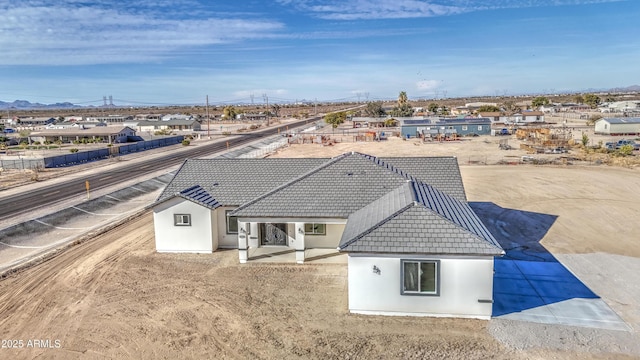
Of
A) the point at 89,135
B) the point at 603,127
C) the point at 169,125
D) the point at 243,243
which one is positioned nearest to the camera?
the point at 243,243

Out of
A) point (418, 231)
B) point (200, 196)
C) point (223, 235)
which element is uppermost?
point (200, 196)

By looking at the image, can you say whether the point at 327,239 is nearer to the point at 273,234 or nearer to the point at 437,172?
the point at 273,234

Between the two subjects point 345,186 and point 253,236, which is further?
point 253,236

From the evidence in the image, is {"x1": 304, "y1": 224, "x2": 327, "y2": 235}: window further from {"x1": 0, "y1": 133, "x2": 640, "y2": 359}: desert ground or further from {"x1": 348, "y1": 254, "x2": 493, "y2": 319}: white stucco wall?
{"x1": 348, "y1": 254, "x2": 493, "y2": 319}: white stucco wall

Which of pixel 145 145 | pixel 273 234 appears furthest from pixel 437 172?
pixel 145 145

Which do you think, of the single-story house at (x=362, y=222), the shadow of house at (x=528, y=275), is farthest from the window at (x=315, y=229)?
the shadow of house at (x=528, y=275)

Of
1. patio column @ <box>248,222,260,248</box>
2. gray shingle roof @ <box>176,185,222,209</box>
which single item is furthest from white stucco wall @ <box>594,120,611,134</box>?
gray shingle roof @ <box>176,185,222,209</box>

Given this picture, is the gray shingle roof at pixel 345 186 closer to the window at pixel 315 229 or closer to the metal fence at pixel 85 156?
the window at pixel 315 229
